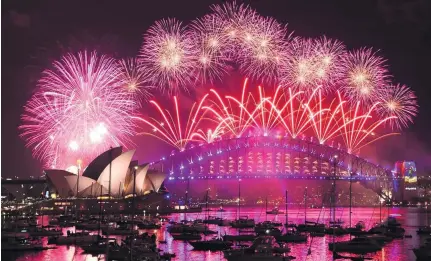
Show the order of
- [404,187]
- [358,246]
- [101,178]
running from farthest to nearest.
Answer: [404,187] < [101,178] < [358,246]

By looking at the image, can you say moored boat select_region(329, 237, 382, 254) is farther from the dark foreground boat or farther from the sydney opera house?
the sydney opera house

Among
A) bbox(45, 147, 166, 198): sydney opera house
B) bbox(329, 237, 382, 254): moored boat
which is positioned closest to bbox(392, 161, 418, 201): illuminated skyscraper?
bbox(45, 147, 166, 198): sydney opera house

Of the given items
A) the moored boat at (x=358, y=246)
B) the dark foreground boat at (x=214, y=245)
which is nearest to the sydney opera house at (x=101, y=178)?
the dark foreground boat at (x=214, y=245)

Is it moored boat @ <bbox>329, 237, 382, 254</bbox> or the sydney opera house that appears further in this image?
the sydney opera house

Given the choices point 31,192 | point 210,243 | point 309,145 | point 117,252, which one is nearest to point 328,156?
point 309,145

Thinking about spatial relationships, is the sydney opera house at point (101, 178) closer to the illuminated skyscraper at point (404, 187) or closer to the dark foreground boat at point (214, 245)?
the dark foreground boat at point (214, 245)

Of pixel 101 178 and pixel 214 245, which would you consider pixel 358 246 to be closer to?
pixel 214 245

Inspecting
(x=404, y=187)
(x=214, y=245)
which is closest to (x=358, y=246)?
(x=214, y=245)

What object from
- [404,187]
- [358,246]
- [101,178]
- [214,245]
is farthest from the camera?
[404,187]

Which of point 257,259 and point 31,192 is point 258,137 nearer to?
point 31,192
